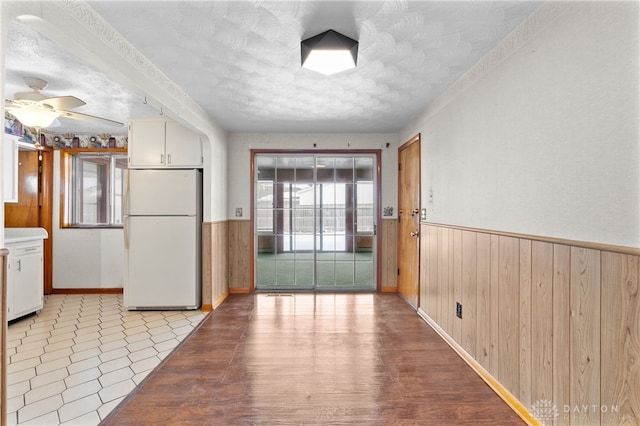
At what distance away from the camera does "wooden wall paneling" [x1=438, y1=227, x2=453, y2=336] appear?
297cm

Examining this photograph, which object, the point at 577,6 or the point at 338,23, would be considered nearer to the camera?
the point at 577,6

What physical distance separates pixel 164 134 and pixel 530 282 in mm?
3928

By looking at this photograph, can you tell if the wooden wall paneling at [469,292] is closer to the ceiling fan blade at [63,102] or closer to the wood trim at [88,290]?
the ceiling fan blade at [63,102]

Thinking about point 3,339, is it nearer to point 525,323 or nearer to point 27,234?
point 525,323

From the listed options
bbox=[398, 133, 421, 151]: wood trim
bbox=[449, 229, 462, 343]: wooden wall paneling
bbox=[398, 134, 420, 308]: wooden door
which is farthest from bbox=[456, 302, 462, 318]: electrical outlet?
bbox=[398, 133, 421, 151]: wood trim

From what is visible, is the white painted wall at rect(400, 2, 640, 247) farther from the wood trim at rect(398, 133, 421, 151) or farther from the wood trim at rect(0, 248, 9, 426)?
the wood trim at rect(0, 248, 9, 426)

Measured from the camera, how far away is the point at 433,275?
333 cm

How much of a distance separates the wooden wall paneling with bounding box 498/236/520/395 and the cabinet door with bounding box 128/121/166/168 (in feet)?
12.0

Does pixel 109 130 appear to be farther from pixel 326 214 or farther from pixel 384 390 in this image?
pixel 384 390

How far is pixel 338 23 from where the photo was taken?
1.88 meters

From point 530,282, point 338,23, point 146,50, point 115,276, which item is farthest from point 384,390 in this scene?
point 115,276

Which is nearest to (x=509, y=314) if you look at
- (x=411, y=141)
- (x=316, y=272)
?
(x=411, y=141)

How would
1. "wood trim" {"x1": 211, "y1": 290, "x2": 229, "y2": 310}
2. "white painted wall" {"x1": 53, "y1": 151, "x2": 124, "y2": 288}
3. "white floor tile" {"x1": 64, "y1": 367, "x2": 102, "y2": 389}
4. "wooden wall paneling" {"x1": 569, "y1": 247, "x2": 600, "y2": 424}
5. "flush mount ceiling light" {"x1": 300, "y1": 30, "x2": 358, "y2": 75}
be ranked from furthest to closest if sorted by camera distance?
"white painted wall" {"x1": 53, "y1": 151, "x2": 124, "y2": 288}, "wood trim" {"x1": 211, "y1": 290, "x2": 229, "y2": 310}, "white floor tile" {"x1": 64, "y1": 367, "x2": 102, "y2": 389}, "flush mount ceiling light" {"x1": 300, "y1": 30, "x2": 358, "y2": 75}, "wooden wall paneling" {"x1": 569, "y1": 247, "x2": 600, "y2": 424}

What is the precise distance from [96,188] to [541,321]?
18.2 ft
